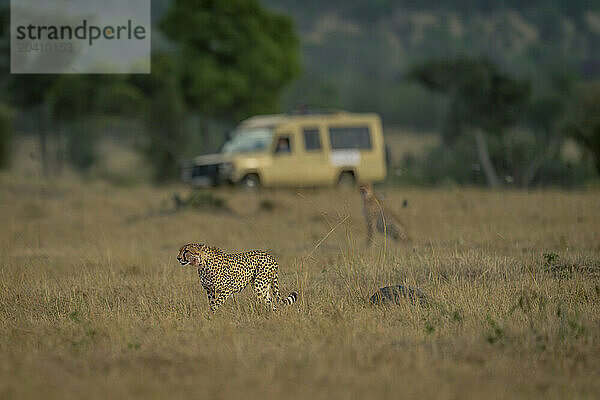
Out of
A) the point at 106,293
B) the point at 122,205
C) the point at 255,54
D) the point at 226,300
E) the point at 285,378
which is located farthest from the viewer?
the point at 255,54

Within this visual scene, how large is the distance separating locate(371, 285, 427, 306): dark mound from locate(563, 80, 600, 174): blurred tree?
18.8m

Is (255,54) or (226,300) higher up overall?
(255,54)

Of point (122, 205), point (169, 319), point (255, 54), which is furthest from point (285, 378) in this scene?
point (255, 54)

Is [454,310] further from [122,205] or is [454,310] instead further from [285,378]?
[122,205]

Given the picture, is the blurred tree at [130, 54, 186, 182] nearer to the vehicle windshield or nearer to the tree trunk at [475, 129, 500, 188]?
the vehicle windshield

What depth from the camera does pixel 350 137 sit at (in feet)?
80.0

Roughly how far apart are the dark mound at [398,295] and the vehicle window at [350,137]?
50.1 ft

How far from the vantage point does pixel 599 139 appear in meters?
26.6

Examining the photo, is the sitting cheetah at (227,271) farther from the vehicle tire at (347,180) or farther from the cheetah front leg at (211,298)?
the vehicle tire at (347,180)

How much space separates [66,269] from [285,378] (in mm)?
5683

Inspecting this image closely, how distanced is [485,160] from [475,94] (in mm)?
3011

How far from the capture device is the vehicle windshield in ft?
76.2

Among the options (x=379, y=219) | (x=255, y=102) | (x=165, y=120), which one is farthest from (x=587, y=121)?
(x=379, y=219)

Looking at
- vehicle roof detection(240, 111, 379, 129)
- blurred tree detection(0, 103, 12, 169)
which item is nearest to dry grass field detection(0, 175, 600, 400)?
vehicle roof detection(240, 111, 379, 129)
